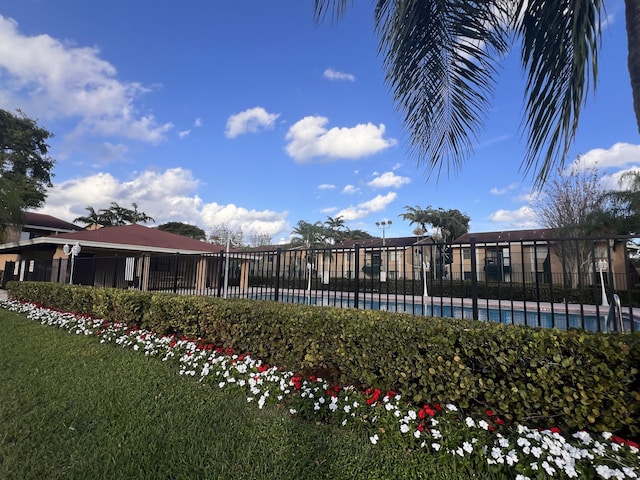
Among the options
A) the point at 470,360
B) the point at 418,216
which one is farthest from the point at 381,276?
the point at 418,216

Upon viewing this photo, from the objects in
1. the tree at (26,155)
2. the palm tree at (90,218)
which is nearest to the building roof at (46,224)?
the tree at (26,155)

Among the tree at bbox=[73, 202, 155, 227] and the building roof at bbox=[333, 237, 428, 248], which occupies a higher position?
the tree at bbox=[73, 202, 155, 227]

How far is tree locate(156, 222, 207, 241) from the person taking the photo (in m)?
46.3

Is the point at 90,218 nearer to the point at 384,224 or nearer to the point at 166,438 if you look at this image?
the point at 384,224

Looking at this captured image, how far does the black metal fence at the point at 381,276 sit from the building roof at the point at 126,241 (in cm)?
143

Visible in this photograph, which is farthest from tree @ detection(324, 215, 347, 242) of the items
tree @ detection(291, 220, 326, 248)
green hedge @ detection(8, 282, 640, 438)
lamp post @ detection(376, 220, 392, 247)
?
green hedge @ detection(8, 282, 640, 438)

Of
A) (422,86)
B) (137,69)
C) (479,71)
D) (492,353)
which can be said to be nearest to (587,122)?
(479,71)

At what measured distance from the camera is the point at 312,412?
290 cm

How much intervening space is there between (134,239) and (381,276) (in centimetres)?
1433

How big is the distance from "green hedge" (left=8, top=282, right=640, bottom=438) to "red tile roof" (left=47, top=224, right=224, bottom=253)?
400 inches

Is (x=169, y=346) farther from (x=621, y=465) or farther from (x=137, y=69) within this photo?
(x=137, y=69)

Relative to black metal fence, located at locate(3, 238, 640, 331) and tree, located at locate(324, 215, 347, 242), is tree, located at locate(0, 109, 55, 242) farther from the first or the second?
tree, located at locate(324, 215, 347, 242)

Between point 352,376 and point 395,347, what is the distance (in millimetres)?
601

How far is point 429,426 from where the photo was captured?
8.20 feet
